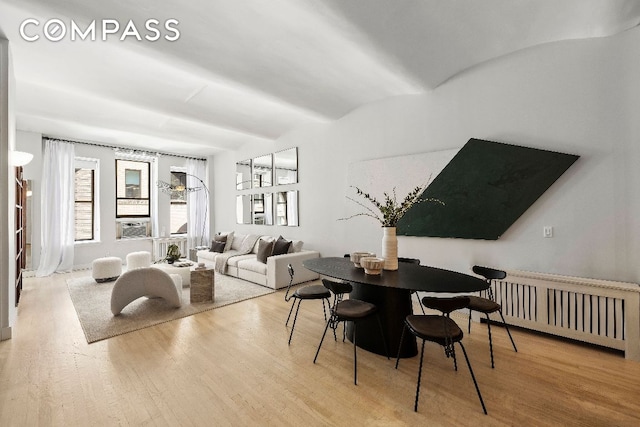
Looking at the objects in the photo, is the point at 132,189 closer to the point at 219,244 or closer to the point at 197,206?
the point at 197,206

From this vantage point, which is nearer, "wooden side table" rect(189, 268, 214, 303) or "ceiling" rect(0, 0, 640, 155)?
"ceiling" rect(0, 0, 640, 155)

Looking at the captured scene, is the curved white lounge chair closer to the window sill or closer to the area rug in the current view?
the area rug

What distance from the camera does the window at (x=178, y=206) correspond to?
7.94m

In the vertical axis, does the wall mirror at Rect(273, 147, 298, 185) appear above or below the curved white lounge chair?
above

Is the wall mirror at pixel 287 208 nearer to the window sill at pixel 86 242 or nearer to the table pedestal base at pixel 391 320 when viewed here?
the table pedestal base at pixel 391 320

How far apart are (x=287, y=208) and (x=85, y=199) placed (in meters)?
4.84

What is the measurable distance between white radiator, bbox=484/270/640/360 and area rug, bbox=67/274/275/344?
3.25 metres

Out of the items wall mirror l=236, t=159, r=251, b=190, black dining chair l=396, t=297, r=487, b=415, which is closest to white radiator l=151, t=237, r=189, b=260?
wall mirror l=236, t=159, r=251, b=190

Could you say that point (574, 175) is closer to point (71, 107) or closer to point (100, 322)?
point (100, 322)

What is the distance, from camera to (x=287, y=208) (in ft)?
19.6

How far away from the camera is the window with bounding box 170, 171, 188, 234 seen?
26.1 ft

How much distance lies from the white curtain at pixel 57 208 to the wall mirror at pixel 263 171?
384 cm

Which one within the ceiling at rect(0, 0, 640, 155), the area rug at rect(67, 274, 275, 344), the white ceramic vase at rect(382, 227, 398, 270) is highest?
the ceiling at rect(0, 0, 640, 155)

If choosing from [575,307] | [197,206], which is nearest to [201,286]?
[575,307]
